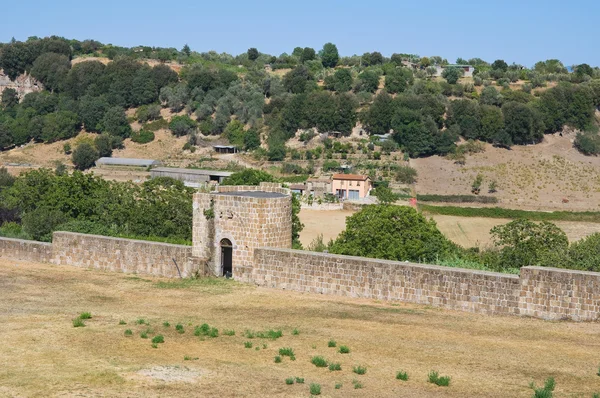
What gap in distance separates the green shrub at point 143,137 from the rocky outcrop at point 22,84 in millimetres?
24394

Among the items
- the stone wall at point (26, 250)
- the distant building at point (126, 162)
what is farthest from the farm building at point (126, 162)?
the stone wall at point (26, 250)

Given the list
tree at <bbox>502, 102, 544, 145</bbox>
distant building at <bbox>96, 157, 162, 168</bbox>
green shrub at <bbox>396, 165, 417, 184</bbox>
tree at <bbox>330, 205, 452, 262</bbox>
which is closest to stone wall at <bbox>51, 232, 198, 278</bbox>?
tree at <bbox>330, 205, 452, 262</bbox>

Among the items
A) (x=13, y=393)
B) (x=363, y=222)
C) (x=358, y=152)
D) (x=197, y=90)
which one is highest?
(x=197, y=90)

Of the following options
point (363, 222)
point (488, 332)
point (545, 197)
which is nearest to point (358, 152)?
point (545, 197)

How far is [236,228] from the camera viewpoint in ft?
60.5

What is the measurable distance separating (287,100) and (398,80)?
44.2 ft

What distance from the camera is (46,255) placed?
70.1ft

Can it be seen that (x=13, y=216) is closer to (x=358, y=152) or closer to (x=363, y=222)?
(x=363, y=222)

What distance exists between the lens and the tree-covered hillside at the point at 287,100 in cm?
7644

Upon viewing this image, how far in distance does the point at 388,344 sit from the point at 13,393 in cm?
565

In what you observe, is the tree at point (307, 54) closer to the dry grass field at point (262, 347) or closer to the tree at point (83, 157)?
the tree at point (83, 157)

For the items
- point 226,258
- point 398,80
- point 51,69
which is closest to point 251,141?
point 398,80

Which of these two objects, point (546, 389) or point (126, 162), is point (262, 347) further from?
point (126, 162)

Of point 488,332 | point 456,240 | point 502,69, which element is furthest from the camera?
point 502,69
